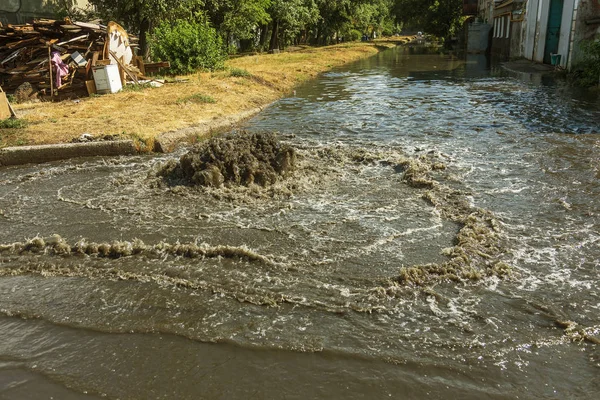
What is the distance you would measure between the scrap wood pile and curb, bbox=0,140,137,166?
5.87 metres

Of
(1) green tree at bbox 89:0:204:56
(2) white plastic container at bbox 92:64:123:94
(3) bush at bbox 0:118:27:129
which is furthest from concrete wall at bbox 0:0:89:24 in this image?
(3) bush at bbox 0:118:27:129

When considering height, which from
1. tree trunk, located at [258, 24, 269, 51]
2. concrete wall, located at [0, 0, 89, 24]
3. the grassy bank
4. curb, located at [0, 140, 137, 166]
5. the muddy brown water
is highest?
concrete wall, located at [0, 0, 89, 24]

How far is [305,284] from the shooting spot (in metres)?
4.34

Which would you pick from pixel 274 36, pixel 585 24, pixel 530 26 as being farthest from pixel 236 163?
pixel 274 36

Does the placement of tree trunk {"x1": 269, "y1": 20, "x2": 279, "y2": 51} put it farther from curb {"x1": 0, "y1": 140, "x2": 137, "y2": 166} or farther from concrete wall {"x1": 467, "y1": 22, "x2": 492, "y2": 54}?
curb {"x1": 0, "y1": 140, "x2": 137, "y2": 166}

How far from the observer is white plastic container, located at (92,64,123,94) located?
46.5 feet

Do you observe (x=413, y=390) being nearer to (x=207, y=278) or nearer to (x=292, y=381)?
(x=292, y=381)

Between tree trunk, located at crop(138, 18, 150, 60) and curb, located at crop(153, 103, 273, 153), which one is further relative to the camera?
tree trunk, located at crop(138, 18, 150, 60)

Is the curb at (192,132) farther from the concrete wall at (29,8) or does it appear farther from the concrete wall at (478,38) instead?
the concrete wall at (478,38)

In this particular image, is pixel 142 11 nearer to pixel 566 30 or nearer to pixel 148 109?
pixel 148 109

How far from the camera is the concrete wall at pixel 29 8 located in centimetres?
→ 2075

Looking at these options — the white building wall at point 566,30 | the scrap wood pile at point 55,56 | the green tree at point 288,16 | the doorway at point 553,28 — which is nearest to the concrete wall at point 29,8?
the scrap wood pile at point 55,56

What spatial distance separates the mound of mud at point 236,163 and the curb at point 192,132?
2197 millimetres

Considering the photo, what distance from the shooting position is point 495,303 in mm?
3926
